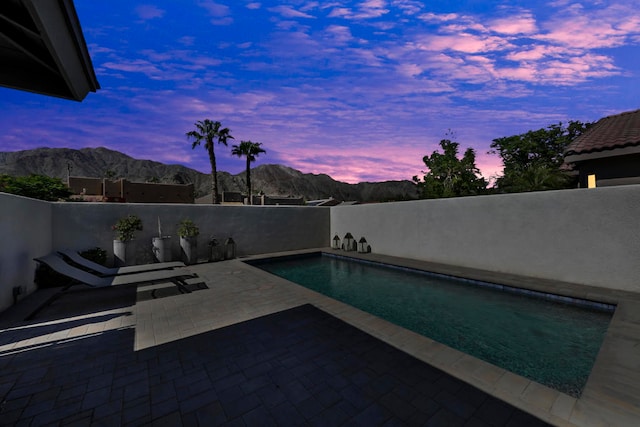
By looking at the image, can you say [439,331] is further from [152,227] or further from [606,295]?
[152,227]

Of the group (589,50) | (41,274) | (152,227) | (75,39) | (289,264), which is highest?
(589,50)

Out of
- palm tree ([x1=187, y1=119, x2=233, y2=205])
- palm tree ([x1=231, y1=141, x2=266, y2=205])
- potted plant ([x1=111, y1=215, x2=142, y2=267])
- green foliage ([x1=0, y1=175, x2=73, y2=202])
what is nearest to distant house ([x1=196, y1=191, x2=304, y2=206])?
palm tree ([x1=231, y1=141, x2=266, y2=205])

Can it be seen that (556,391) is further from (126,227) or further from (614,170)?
(126,227)

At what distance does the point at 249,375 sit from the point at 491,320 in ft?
15.8

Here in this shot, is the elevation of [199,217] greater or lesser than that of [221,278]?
greater

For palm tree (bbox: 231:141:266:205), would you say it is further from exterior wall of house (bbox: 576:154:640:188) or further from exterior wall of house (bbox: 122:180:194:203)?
exterior wall of house (bbox: 576:154:640:188)

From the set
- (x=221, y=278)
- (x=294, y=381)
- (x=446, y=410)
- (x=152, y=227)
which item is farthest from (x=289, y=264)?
(x=446, y=410)

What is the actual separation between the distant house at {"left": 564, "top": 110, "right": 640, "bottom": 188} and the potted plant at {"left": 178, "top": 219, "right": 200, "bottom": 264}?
12495 mm

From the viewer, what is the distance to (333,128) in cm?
1744

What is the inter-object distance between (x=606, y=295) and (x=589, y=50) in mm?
8554

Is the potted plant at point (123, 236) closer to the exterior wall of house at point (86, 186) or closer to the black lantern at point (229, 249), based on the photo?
the black lantern at point (229, 249)

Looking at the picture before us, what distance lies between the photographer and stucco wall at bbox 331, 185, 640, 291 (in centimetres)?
605

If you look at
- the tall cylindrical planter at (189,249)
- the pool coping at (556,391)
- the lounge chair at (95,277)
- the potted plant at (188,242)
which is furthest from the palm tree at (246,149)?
the pool coping at (556,391)

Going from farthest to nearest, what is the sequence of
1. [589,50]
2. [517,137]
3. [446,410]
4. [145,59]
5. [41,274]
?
[517,137], [145,59], [589,50], [41,274], [446,410]
